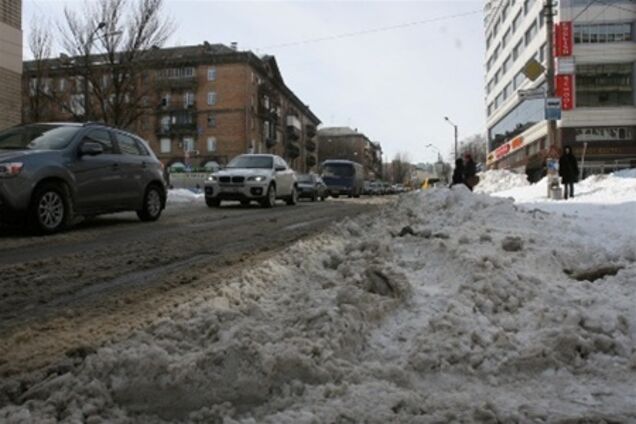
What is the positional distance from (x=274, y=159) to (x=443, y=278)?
13.7 metres

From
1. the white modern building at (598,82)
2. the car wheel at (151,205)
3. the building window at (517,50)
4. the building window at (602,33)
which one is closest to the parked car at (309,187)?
the car wheel at (151,205)

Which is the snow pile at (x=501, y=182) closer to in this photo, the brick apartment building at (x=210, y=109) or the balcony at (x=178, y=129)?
the brick apartment building at (x=210, y=109)

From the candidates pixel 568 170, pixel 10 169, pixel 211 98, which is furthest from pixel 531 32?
pixel 10 169

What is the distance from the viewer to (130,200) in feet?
35.4

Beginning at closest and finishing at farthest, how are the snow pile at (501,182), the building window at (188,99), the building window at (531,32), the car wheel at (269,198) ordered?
the car wheel at (269,198) → the snow pile at (501,182) → the building window at (531,32) → the building window at (188,99)

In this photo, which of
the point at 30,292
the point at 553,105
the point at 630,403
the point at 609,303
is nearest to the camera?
the point at 630,403

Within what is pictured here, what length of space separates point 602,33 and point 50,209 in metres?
46.7

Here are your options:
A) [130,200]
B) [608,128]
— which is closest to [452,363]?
[130,200]

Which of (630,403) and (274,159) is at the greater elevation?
(274,159)

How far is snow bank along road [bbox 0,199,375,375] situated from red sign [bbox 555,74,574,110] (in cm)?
4049

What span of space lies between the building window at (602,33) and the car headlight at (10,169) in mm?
46363

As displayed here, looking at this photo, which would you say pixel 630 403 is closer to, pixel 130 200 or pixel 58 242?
pixel 58 242

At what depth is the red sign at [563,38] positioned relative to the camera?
44.7 metres

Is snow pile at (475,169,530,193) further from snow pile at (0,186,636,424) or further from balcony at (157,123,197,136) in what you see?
balcony at (157,123,197,136)
